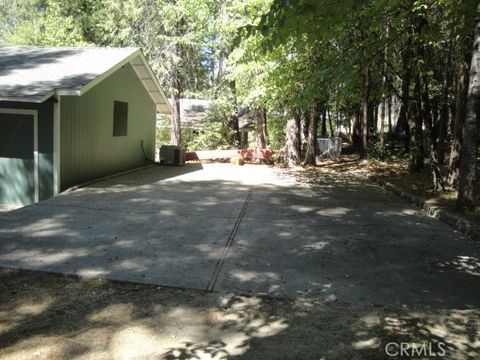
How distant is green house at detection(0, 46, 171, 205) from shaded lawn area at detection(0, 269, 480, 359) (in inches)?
240

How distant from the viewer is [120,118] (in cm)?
1452

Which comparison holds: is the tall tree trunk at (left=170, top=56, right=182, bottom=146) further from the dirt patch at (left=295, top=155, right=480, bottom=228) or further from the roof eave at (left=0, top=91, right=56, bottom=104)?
the roof eave at (left=0, top=91, right=56, bottom=104)

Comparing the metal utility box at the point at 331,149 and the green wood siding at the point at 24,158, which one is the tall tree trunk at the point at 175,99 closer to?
the metal utility box at the point at 331,149

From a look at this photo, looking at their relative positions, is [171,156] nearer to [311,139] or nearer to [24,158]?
[311,139]

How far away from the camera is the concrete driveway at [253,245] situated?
505cm

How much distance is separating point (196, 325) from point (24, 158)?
8.38 m

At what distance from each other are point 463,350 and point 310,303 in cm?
140

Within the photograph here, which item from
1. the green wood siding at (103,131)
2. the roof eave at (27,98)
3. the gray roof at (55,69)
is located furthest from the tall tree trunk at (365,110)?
the roof eave at (27,98)

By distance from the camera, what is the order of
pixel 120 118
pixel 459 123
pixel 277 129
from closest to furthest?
pixel 459 123 → pixel 120 118 → pixel 277 129

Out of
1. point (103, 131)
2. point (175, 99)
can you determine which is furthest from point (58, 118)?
point (175, 99)

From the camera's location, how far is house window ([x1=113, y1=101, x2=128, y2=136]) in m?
14.0

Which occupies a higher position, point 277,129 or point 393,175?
point 277,129

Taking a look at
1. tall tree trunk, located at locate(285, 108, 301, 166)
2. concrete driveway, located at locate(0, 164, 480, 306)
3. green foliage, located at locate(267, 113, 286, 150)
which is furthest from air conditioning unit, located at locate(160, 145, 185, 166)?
green foliage, located at locate(267, 113, 286, 150)

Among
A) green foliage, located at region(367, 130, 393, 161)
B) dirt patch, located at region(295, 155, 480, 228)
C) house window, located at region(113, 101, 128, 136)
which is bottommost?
dirt patch, located at region(295, 155, 480, 228)
